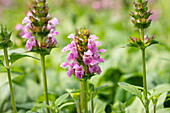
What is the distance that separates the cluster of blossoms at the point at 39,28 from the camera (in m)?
1.50

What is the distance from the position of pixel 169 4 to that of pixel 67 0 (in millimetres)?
4091

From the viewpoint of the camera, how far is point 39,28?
1.51 meters

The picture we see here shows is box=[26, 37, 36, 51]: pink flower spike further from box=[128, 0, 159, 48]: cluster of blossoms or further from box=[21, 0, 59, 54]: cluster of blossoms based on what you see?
box=[128, 0, 159, 48]: cluster of blossoms

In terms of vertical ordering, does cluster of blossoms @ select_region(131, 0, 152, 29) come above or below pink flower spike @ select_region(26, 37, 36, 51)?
above

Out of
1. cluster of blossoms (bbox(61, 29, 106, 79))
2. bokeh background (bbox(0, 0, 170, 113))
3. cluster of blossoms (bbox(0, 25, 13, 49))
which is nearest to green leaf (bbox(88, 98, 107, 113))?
bokeh background (bbox(0, 0, 170, 113))

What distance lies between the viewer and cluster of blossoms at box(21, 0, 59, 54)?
1505 mm

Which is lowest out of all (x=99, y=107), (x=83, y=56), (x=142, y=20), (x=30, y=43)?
(x=99, y=107)

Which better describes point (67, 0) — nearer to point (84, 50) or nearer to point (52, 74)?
point (52, 74)

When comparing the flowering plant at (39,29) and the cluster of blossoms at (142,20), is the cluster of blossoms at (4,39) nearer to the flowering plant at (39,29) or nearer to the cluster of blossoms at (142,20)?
the flowering plant at (39,29)

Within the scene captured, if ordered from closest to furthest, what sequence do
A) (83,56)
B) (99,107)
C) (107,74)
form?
(83,56) → (99,107) → (107,74)

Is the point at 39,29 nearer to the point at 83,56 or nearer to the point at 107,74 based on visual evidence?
the point at 83,56

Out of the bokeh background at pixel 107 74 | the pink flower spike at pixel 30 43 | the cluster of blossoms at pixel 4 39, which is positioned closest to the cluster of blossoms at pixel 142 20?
the bokeh background at pixel 107 74

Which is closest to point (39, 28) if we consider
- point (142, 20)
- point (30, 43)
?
point (30, 43)

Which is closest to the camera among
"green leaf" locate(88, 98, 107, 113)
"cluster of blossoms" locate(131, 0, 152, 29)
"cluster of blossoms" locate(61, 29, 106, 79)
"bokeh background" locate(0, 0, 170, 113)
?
"cluster of blossoms" locate(61, 29, 106, 79)
